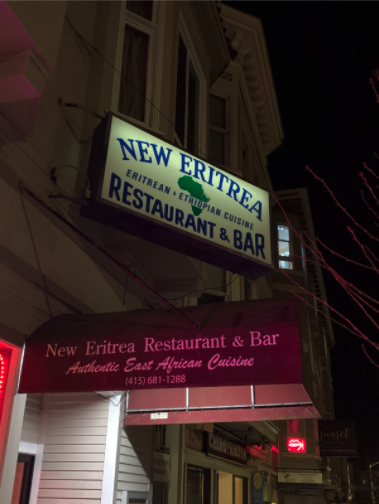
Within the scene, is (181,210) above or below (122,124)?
below

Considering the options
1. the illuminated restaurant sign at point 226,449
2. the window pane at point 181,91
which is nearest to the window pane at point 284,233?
the illuminated restaurant sign at point 226,449

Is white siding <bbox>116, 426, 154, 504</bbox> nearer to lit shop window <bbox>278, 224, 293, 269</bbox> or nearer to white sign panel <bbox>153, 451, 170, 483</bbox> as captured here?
white sign panel <bbox>153, 451, 170, 483</bbox>

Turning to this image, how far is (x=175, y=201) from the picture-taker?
6.18m

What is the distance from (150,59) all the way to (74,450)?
620 centimetres

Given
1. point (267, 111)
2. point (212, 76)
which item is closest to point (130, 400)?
point (212, 76)

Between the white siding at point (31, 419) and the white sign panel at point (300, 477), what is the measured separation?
882 inches

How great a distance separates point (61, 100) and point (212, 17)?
536 cm

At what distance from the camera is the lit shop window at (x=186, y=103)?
9.39m

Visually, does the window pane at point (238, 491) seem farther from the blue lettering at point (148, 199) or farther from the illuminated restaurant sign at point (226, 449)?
the blue lettering at point (148, 199)

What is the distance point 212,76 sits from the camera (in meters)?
11.4

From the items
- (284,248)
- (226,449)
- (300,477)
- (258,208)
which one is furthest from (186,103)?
(300,477)

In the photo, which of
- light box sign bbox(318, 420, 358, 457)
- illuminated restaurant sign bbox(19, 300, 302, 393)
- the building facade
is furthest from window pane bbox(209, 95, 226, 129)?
light box sign bbox(318, 420, 358, 457)

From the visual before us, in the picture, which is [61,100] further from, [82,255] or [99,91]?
[82,255]

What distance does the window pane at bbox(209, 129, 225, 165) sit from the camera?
13.4 meters
